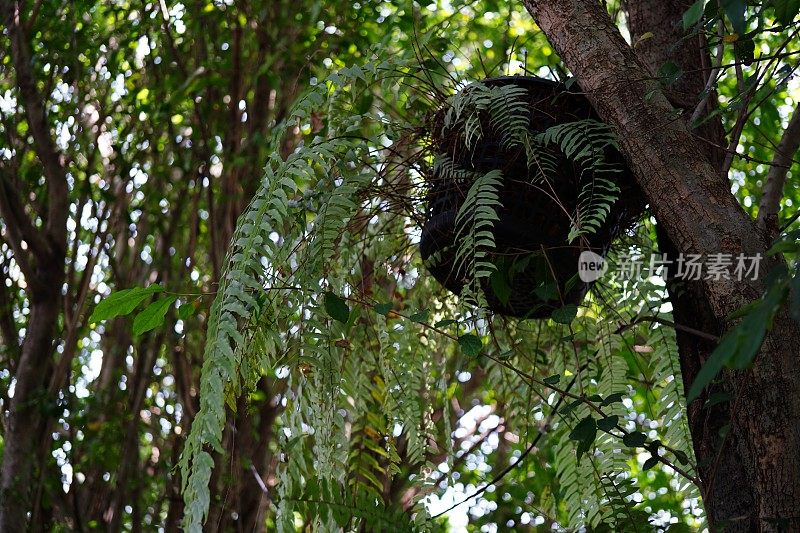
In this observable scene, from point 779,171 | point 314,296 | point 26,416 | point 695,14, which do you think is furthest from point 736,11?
point 26,416

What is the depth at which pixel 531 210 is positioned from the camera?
1.16 meters

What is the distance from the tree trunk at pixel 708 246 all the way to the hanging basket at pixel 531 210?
2.9 inches

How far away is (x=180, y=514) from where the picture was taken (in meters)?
2.40

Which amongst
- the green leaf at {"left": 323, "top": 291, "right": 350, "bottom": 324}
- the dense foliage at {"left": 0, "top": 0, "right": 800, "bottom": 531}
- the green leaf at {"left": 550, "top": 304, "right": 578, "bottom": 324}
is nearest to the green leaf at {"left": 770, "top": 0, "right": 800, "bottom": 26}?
the dense foliage at {"left": 0, "top": 0, "right": 800, "bottom": 531}

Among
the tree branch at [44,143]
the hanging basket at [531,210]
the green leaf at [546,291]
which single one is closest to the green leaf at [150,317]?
the hanging basket at [531,210]

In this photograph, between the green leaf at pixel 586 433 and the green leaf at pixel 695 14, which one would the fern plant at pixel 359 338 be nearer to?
the green leaf at pixel 586 433

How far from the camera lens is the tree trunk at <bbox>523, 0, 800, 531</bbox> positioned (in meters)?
0.87

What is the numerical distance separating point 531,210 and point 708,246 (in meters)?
0.28

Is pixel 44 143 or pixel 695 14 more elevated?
pixel 44 143

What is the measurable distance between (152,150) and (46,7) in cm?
56

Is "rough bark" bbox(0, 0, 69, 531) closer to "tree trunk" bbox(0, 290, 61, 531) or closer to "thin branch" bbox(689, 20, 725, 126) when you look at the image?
"tree trunk" bbox(0, 290, 61, 531)

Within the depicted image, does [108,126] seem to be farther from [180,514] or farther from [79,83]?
[180,514]

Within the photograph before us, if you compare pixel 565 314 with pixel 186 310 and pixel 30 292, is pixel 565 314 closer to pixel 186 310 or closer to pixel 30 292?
pixel 186 310

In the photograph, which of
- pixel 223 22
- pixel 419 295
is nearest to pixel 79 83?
pixel 223 22
